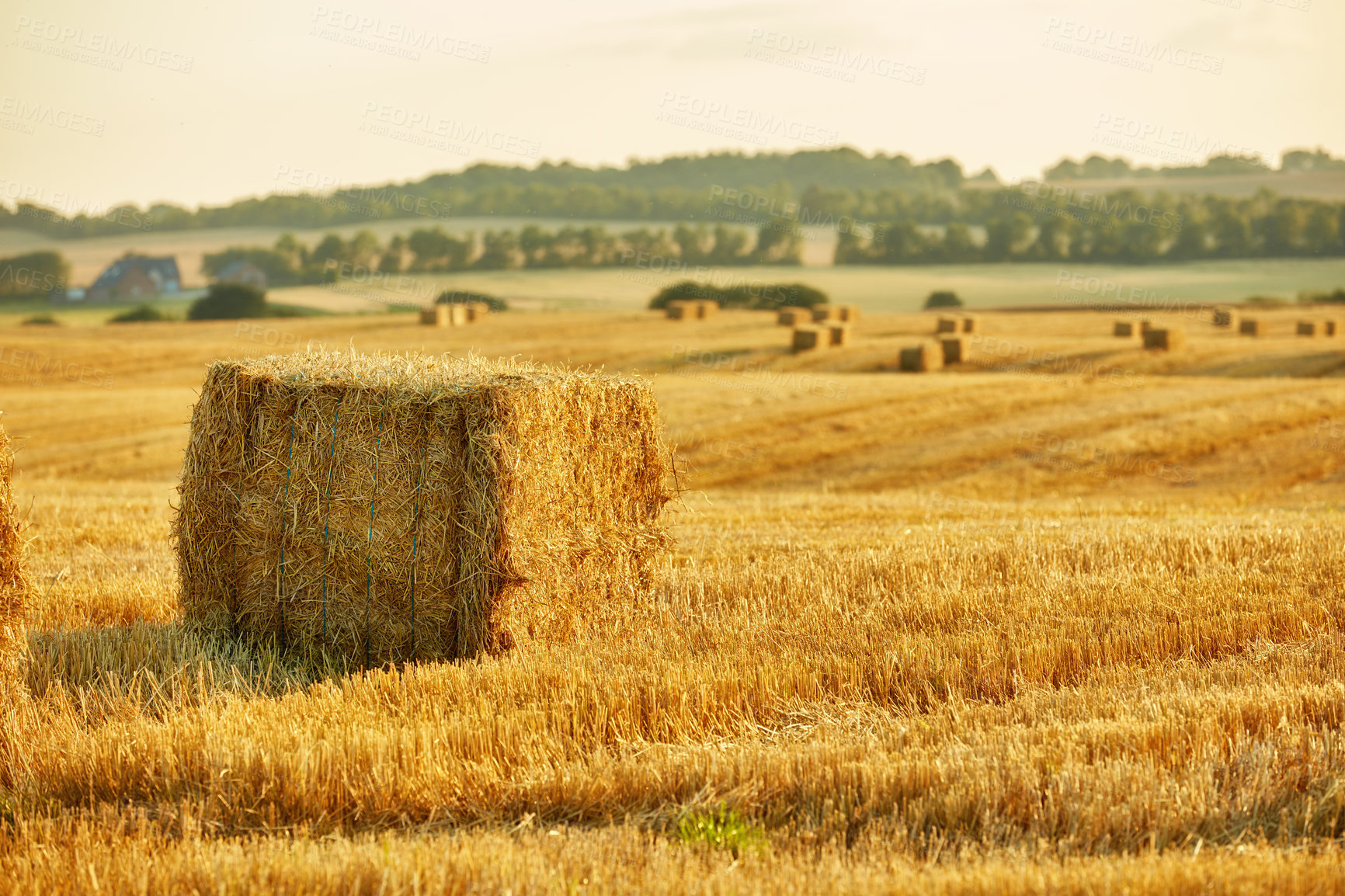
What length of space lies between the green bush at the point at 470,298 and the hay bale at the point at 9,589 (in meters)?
50.5

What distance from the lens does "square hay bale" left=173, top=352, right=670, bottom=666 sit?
6652 mm

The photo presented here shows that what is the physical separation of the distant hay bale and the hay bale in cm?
4126

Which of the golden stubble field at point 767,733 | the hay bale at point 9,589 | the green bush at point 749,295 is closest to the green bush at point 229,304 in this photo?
the green bush at point 749,295

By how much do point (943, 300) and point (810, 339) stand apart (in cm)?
2756

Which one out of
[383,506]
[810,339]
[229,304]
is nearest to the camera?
[383,506]

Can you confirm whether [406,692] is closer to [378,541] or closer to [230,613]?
[378,541]

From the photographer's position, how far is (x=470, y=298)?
59.8m

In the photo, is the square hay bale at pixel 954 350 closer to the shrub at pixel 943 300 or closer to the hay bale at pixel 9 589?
the shrub at pixel 943 300

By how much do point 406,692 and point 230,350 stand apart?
36.3m

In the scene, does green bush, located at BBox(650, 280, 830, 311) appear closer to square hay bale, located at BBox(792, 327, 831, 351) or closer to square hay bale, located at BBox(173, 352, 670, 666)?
square hay bale, located at BBox(792, 327, 831, 351)

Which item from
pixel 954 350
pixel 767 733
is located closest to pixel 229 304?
pixel 954 350

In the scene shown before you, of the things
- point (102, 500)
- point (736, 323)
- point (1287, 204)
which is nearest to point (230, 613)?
point (102, 500)

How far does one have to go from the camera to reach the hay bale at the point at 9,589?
590cm

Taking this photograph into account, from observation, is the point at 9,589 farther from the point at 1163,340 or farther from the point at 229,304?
the point at 229,304
